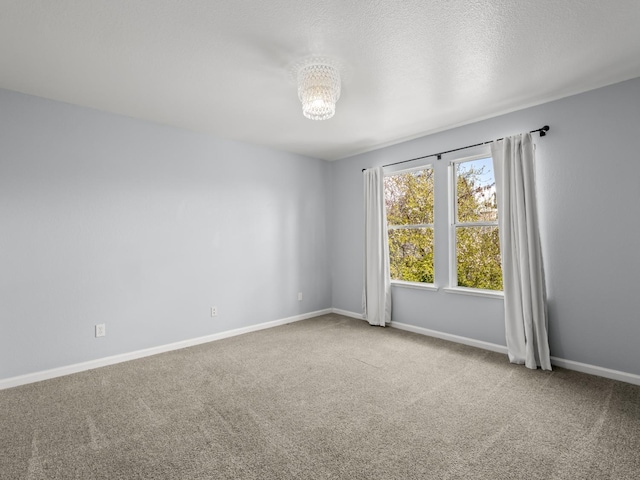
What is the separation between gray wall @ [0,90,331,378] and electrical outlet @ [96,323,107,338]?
0.05m

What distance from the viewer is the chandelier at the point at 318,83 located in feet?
7.98

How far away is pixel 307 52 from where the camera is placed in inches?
91.6

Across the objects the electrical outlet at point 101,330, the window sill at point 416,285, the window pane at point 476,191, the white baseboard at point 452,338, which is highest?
the window pane at point 476,191

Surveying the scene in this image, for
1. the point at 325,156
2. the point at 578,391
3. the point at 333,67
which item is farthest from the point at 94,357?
the point at 578,391

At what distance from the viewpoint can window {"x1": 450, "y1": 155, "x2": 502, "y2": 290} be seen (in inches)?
145

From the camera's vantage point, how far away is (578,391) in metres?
2.60

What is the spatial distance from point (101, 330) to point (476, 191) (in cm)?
431

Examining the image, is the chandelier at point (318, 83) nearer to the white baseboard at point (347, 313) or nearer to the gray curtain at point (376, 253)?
the gray curtain at point (376, 253)

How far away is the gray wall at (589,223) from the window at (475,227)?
0.27m

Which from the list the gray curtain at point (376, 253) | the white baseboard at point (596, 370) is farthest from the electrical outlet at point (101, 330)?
the white baseboard at point (596, 370)

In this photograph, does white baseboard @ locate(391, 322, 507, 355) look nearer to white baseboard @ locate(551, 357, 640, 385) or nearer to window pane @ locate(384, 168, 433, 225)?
white baseboard @ locate(551, 357, 640, 385)

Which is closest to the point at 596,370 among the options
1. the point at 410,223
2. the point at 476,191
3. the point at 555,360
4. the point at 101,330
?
the point at 555,360

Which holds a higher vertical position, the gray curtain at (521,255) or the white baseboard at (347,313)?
the gray curtain at (521,255)

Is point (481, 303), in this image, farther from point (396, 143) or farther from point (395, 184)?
point (396, 143)
